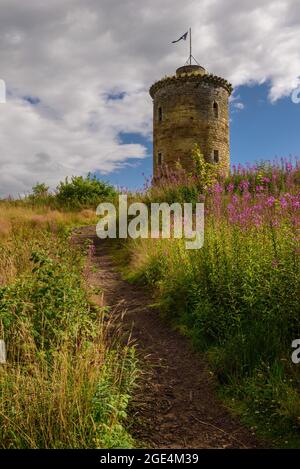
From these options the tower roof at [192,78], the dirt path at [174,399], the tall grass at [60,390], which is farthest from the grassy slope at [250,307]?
the tower roof at [192,78]

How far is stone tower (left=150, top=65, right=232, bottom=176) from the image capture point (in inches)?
1042

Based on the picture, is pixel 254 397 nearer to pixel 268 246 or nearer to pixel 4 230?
pixel 268 246

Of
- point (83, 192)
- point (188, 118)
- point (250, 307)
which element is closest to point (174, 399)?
point (250, 307)

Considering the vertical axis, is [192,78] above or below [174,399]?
above

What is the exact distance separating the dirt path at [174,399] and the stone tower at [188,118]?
21170 mm

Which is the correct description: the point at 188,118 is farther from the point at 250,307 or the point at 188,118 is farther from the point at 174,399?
the point at 174,399

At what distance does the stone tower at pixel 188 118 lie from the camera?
26.5 m

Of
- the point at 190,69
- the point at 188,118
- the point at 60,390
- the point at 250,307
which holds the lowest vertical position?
the point at 60,390

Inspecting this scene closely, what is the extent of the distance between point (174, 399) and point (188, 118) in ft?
79.1

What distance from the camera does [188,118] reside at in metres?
26.5

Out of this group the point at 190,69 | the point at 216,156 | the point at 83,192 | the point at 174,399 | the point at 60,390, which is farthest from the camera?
the point at 190,69

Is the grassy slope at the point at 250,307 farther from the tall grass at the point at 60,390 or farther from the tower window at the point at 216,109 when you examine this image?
the tower window at the point at 216,109

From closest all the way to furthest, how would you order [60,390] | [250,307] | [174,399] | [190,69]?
[60,390] → [174,399] → [250,307] → [190,69]

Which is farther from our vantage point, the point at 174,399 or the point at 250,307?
the point at 250,307
